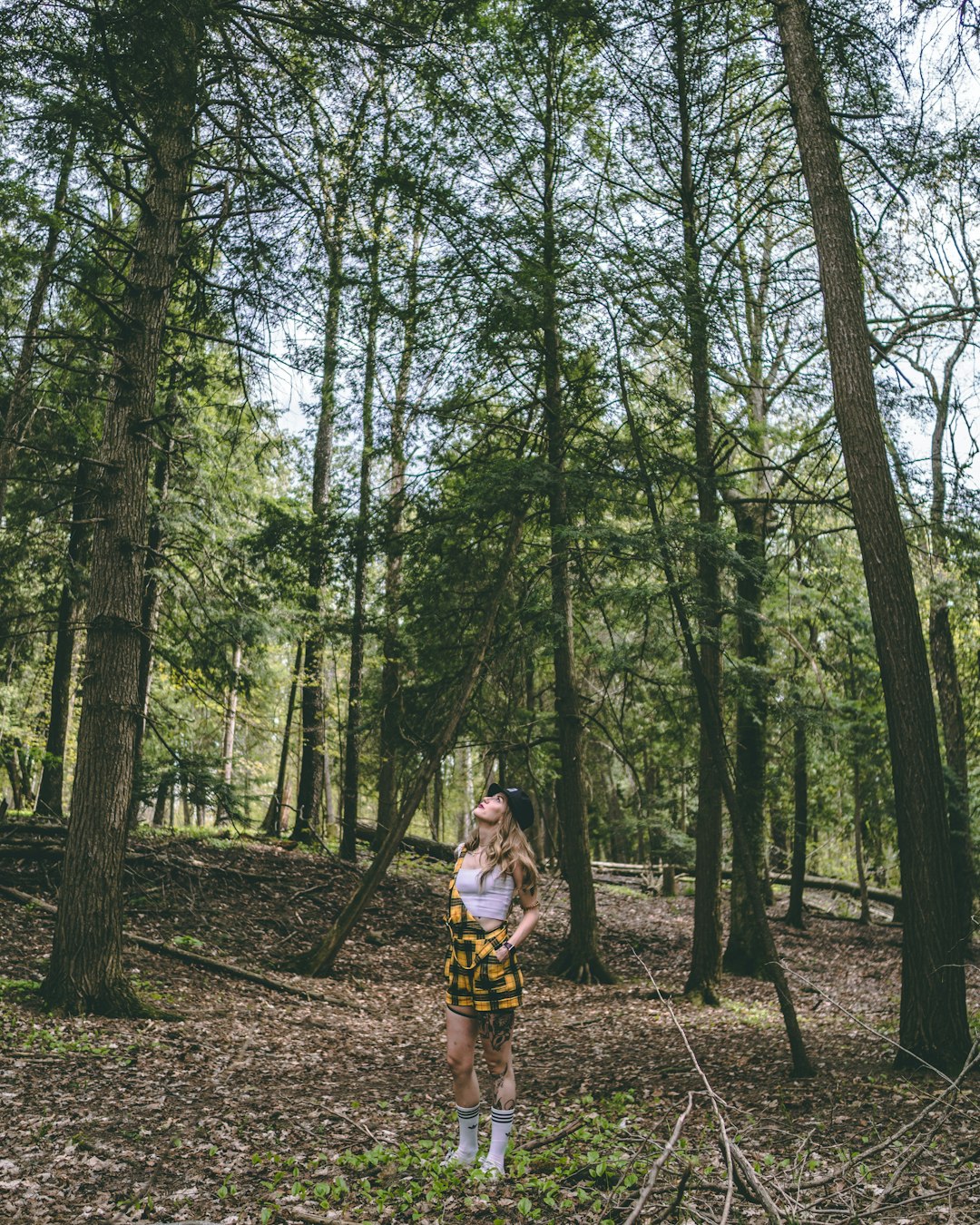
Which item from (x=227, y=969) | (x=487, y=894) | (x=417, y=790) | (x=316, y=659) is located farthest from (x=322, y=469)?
(x=487, y=894)

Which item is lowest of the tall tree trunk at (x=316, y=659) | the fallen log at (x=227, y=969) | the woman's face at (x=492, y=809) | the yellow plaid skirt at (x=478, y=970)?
the fallen log at (x=227, y=969)

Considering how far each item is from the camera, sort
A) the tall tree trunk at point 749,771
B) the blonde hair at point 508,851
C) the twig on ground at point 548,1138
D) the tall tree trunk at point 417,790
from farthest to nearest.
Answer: the tall tree trunk at point 749,771, the tall tree trunk at point 417,790, the twig on ground at point 548,1138, the blonde hair at point 508,851

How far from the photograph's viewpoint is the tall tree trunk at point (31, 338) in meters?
6.39

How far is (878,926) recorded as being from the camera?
60.0ft

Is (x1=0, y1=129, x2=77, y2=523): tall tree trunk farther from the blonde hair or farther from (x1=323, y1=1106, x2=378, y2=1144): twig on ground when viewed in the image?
(x1=323, y1=1106, x2=378, y2=1144): twig on ground

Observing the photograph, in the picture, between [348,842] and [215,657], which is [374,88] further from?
[348,842]

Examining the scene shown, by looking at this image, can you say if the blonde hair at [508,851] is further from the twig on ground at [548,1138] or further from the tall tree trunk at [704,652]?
the tall tree trunk at [704,652]

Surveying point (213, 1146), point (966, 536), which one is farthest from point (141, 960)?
point (966, 536)

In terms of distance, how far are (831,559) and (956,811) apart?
5.72 meters

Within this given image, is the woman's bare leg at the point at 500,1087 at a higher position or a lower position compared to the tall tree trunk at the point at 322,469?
lower

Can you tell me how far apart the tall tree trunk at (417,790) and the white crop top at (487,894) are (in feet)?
14.5

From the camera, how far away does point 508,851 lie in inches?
165

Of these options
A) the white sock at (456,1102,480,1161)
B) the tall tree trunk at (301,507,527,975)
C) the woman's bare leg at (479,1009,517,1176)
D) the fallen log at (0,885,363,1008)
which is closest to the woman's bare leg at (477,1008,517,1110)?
the woman's bare leg at (479,1009,517,1176)

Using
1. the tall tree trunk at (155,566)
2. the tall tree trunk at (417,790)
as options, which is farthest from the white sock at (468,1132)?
the tall tree trunk at (155,566)
